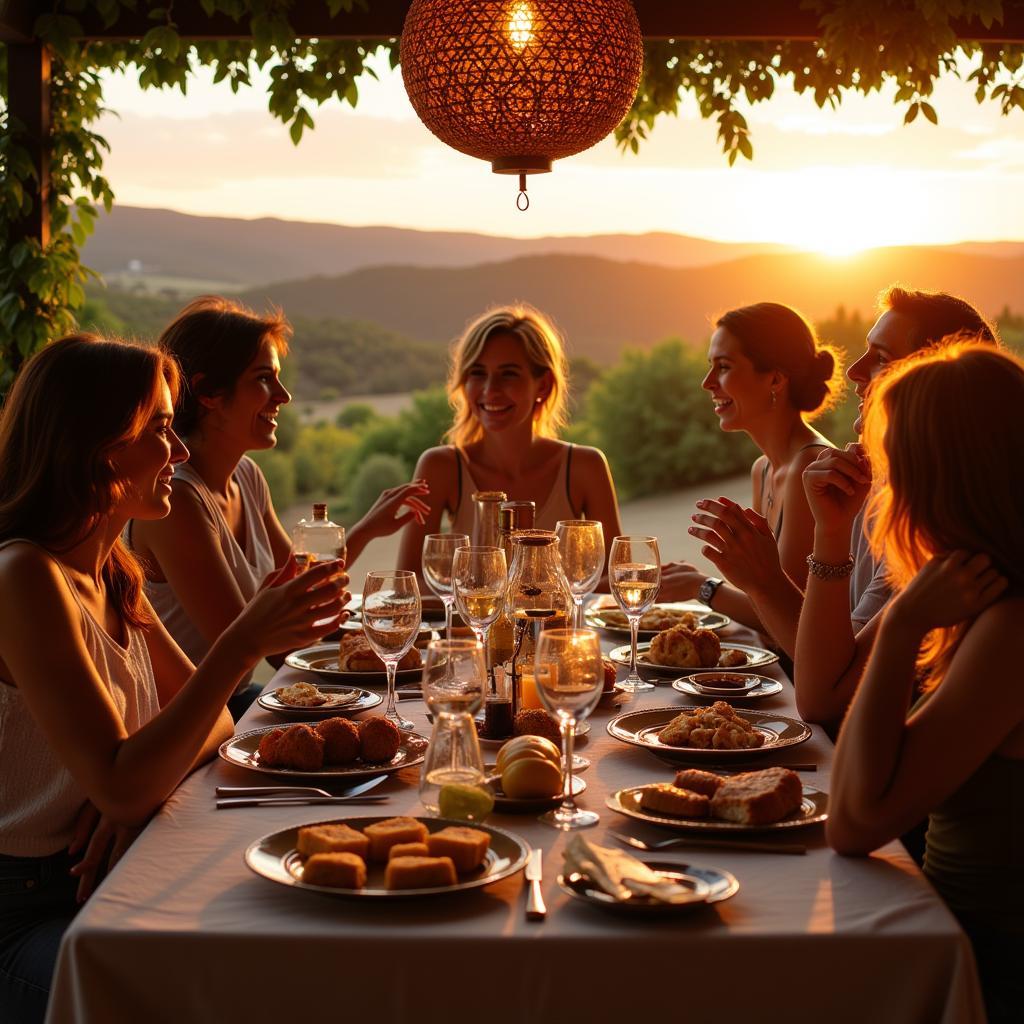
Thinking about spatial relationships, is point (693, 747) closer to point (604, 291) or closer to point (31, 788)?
point (31, 788)

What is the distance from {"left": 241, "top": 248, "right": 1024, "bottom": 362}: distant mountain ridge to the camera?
5.48 m

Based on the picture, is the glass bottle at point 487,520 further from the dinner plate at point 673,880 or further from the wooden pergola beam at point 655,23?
the wooden pergola beam at point 655,23

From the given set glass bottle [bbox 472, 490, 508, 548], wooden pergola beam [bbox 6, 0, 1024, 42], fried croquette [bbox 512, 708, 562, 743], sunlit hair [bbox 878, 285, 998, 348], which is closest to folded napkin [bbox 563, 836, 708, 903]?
fried croquette [bbox 512, 708, 562, 743]

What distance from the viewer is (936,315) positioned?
110 inches

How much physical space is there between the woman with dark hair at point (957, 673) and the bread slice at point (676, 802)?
0.53 feet

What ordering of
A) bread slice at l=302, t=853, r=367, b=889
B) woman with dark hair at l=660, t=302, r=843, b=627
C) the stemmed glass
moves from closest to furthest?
bread slice at l=302, t=853, r=367, b=889 < the stemmed glass < woman with dark hair at l=660, t=302, r=843, b=627

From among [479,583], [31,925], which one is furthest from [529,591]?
[31,925]

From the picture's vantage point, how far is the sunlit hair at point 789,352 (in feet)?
11.3

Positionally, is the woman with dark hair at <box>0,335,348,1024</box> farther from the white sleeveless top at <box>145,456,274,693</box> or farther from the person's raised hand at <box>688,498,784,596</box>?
the person's raised hand at <box>688,498,784,596</box>

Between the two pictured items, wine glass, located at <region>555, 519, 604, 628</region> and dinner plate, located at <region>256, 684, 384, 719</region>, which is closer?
dinner plate, located at <region>256, 684, 384, 719</region>

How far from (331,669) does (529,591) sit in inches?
21.2

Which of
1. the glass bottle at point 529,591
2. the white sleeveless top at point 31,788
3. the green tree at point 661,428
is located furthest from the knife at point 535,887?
the green tree at point 661,428

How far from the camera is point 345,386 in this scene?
6605 mm

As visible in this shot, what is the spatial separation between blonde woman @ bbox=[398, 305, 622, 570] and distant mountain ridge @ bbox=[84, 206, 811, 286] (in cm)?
230
